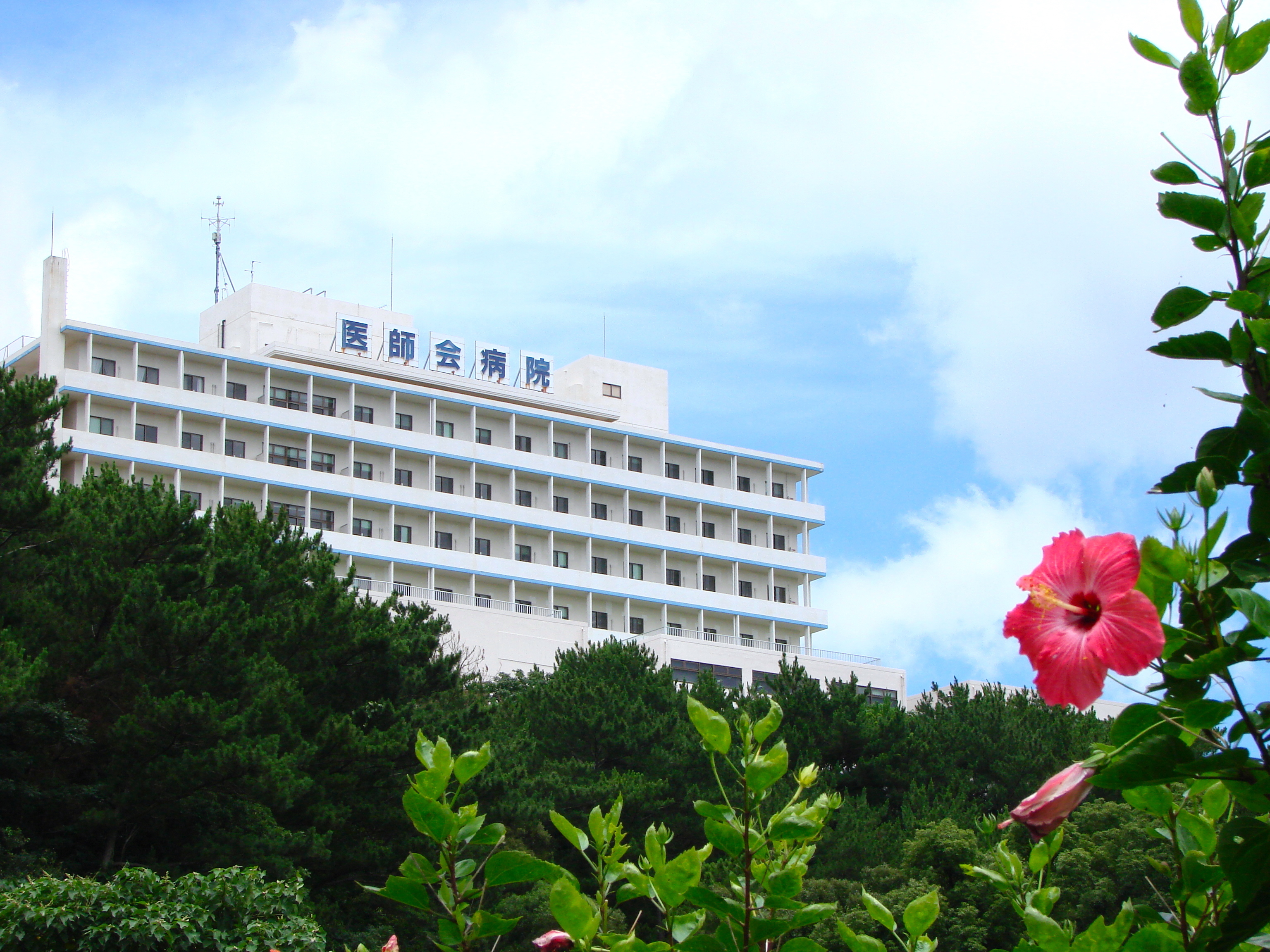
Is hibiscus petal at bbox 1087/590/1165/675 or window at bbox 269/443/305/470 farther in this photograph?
window at bbox 269/443/305/470

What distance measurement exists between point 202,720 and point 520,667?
32.0 meters

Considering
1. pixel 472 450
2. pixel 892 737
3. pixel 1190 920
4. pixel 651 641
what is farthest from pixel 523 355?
pixel 1190 920

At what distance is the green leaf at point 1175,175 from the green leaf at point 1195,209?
0.03 m

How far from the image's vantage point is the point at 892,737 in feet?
111

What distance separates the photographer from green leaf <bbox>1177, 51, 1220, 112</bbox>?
195cm

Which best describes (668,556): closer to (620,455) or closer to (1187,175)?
(620,455)

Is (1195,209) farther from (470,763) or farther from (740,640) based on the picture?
(740,640)

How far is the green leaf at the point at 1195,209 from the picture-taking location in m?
1.94

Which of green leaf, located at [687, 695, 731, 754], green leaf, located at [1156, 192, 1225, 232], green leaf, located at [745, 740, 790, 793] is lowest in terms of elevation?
green leaf, located at [745, 740, 790, 793]

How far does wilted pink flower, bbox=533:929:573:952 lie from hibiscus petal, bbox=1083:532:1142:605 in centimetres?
100

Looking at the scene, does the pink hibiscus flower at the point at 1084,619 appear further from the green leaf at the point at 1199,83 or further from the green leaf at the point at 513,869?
the green leaf at the point at 513,869

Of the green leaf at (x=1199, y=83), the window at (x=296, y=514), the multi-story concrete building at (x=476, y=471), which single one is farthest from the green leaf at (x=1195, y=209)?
the window at (x=296, y=514)

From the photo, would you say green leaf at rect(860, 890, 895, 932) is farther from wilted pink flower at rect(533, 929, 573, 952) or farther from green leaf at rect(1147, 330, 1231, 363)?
green leaf at rect(1147, 330, 1231, 363)

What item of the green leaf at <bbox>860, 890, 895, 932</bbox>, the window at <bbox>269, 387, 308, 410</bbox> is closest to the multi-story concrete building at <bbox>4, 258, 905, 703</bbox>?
the window at <bbox>269, 387, 308, 410</bbox>
